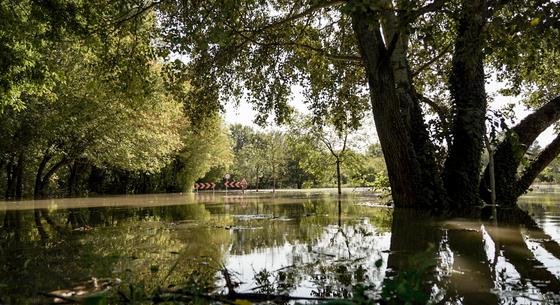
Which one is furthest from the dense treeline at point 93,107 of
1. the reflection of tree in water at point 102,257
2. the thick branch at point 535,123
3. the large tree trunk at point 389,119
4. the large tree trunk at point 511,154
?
the thick branch at point 535,123

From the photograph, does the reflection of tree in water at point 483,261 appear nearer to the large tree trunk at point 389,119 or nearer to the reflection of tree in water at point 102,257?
the reflection of tree in water at point 102,257

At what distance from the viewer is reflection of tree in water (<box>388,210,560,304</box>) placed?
2.87m

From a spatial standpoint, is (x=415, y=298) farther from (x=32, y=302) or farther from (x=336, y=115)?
(x=336, y=115)

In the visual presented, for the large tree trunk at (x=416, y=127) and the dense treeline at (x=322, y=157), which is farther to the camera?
the dense treeline at (x=322, y=157)

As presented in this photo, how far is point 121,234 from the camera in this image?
6.71 meters

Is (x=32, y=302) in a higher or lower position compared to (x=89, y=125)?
lower

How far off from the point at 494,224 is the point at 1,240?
7246 mm

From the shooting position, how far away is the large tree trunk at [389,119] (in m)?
9.93

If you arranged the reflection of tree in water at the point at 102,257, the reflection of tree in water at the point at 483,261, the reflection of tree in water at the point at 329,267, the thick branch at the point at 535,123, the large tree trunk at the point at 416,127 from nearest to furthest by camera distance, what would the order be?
1. the reflection of tree in water at the point at 483,261
2. the reflection of tree in water at the point at 329,267
3. the reflection of tree in water at the point at 102,257
4. the large tree trunk at the point at 416,127
5. the thick branch at the point at 535,123

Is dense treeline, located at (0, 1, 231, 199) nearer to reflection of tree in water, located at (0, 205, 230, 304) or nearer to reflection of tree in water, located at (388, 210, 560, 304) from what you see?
reflection of tree in water, located at (0, 205, 230, 304)

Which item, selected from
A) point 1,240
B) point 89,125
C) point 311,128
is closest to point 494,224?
point 1,240

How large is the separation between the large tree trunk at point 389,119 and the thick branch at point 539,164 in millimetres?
4184

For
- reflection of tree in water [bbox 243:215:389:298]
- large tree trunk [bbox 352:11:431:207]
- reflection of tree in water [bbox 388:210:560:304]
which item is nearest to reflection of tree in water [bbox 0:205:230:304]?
reflection of tree in water [bbox 243:215:389:298]

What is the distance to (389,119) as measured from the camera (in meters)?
10.0
